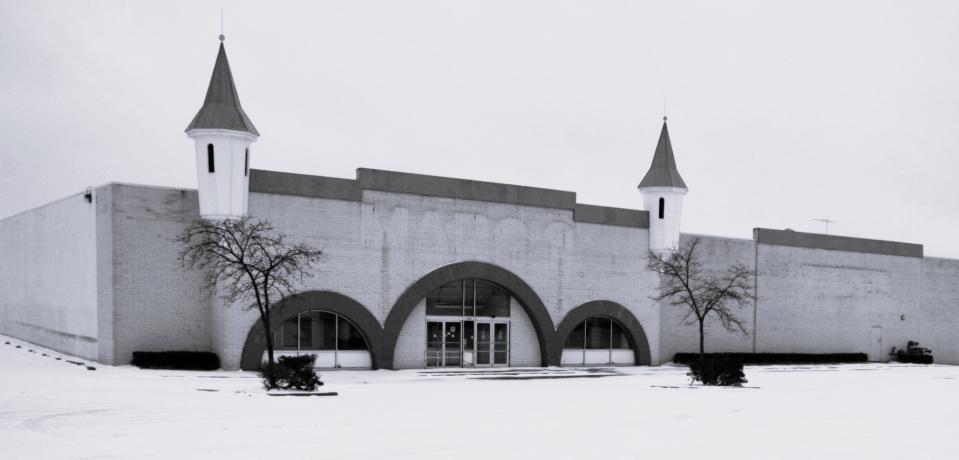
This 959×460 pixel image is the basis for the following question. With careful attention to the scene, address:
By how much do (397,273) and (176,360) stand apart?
Result: 8.54m

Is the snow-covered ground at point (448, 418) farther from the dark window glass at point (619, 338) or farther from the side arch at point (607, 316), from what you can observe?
the dark window glass at point (619, 338)

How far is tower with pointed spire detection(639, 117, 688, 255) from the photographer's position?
3931 centimetres

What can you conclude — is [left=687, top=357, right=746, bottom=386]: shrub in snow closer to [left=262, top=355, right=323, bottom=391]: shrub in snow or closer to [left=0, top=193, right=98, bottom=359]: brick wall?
[left=262, top=355, right=323, bottom=391]: shrub in snow

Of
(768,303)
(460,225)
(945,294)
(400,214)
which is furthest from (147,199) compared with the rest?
(945,294)

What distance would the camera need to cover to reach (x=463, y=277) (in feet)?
113

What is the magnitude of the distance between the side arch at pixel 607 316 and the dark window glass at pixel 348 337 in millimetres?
8584

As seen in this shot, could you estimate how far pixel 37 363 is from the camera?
29.6 metres

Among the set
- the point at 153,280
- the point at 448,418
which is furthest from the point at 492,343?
the point at 448,418

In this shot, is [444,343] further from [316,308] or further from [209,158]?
[209,158]

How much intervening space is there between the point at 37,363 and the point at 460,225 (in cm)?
1589

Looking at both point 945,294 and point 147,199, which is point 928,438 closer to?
point 147,199

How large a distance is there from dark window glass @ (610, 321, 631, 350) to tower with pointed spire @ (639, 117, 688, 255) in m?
3.87

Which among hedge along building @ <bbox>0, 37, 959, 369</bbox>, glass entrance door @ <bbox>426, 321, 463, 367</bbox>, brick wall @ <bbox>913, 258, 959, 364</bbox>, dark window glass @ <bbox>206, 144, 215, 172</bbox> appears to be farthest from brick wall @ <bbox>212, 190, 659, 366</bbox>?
brick wall @ <bbox>913, 258, 959, 364</bbox>

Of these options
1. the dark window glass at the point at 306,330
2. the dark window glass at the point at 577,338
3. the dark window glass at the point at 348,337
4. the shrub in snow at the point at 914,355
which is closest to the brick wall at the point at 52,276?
the dark window glass at the point at 306,330
